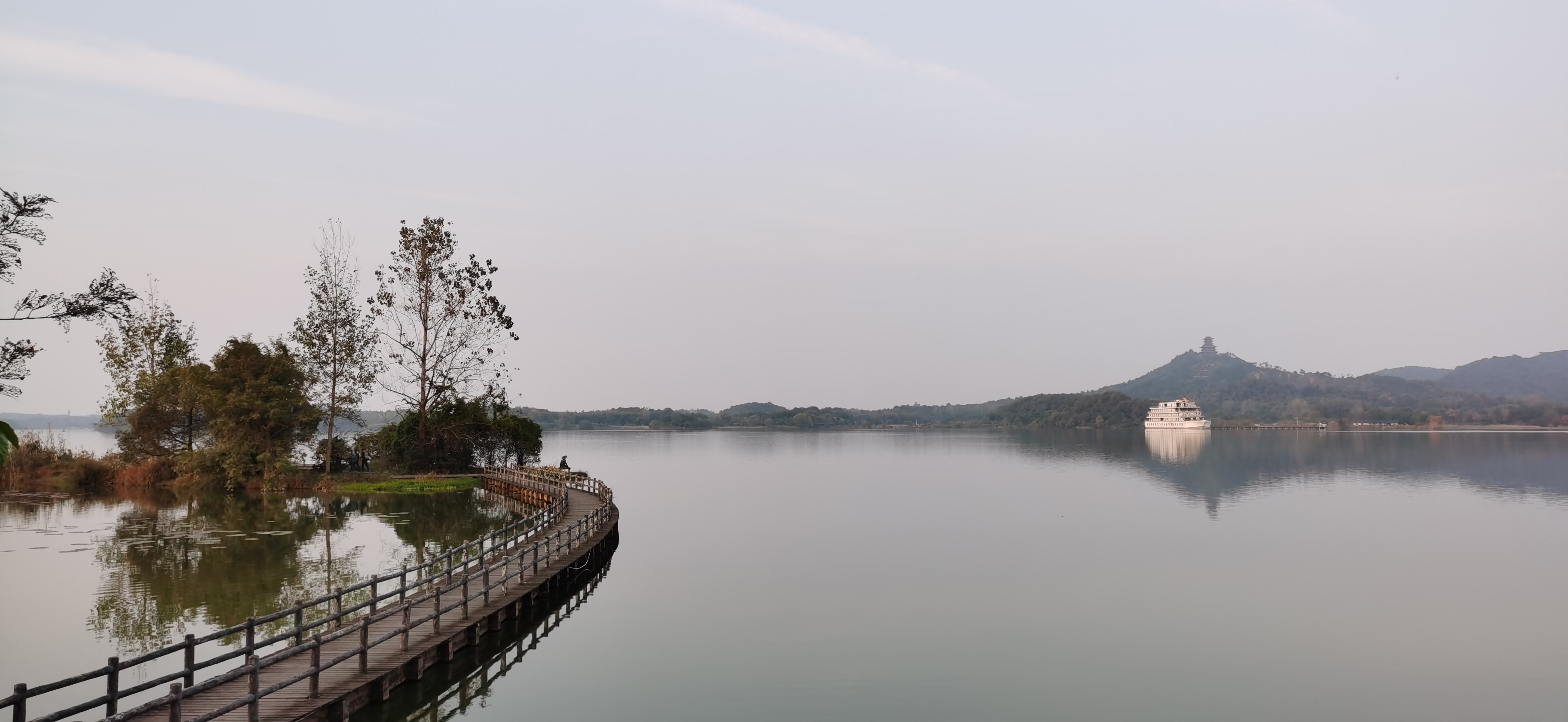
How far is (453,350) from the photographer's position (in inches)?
2306

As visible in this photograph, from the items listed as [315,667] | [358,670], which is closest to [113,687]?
[315,667]

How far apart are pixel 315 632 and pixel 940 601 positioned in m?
14.0

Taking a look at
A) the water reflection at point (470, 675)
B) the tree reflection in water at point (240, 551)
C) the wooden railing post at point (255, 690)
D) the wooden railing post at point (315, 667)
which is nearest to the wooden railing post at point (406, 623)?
the water reflection at point (470, 675)

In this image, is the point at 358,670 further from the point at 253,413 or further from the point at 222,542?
the point at 253,413

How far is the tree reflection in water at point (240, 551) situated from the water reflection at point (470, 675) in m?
4.27

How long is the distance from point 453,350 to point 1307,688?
50.7 metres

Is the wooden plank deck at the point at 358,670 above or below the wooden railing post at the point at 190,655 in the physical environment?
below

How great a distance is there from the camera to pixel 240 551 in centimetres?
2989

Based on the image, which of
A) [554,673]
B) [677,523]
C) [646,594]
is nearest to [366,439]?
[677,523]

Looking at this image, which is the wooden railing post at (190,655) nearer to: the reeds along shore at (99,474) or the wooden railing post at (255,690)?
the wooden railing post at (255,690)

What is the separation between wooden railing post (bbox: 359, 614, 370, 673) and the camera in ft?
48.1

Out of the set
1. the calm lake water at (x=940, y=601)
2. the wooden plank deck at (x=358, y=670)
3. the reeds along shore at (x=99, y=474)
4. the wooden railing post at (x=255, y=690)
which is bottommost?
the calm lake water at (x=940, y=601)

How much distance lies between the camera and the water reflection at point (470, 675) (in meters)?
14.9

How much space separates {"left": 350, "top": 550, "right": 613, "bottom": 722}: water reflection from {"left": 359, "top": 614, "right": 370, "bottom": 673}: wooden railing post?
57cm
